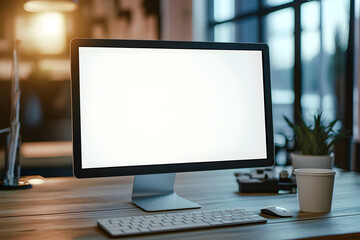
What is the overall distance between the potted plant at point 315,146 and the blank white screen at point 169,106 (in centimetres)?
37

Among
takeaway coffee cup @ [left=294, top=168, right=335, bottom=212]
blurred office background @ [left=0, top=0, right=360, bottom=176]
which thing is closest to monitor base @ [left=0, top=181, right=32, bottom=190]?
takeaway coffee cup @ [left=294, top=168, right=335, bottom=212]

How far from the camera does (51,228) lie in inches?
35.5

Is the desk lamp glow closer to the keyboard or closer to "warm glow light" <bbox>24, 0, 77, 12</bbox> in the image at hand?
the keyboard

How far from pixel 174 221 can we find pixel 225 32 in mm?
4490

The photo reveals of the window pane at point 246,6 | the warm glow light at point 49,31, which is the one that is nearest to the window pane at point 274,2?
the window pane at point 246,6

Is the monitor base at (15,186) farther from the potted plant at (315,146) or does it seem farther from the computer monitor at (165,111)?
the potted plant at (315,146)

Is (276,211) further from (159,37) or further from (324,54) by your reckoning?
(159,37)

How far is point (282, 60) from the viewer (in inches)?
167

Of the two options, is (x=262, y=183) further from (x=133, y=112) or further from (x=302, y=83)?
(x=302, y=83)

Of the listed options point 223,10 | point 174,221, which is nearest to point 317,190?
point 174,221

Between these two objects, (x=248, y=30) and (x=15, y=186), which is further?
(x=248, y=30)

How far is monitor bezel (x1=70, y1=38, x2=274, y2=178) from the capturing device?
1.02m

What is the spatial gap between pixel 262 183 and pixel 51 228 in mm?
623

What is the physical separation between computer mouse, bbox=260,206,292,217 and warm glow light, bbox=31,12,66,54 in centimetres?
333
